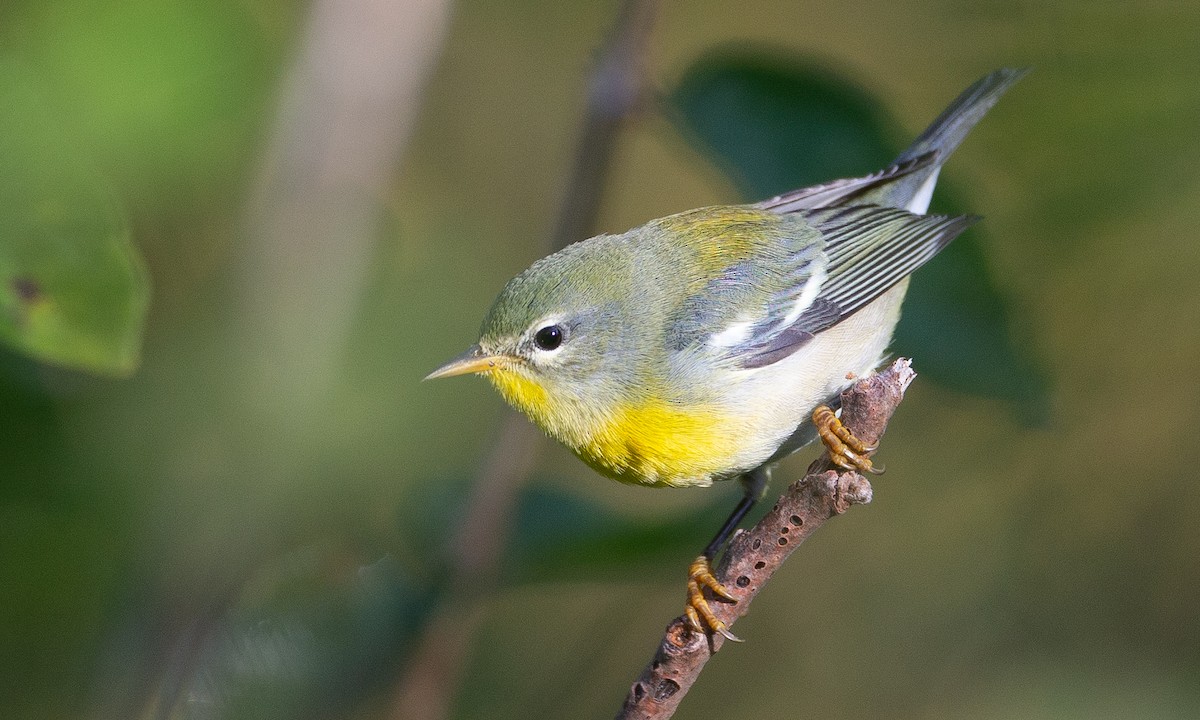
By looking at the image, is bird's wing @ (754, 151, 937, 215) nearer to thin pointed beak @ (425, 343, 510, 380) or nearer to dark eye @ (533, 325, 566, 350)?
dark eye @ (533, 325, 566, 350)

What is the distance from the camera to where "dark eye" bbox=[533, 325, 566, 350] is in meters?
2.65

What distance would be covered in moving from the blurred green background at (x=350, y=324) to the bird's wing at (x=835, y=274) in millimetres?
190

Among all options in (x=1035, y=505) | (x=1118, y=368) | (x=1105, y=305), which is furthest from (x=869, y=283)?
(x=1035, y=505)

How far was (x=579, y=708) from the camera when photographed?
12.0ft

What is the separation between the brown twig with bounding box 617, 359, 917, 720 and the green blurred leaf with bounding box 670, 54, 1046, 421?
45 centimetres

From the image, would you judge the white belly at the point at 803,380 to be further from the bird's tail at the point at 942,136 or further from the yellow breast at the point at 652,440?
the bird's tail at the point at 942,136

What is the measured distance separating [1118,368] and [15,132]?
3.24m

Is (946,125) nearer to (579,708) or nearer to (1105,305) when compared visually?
(1105,305)

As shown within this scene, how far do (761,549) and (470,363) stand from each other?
3.12 ft

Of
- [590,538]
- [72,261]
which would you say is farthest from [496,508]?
[72,261]

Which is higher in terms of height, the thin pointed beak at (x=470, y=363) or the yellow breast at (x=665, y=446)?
the yellow breast at (x=665, y=446)

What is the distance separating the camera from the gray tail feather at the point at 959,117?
130 inches

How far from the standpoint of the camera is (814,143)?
8.25 feet

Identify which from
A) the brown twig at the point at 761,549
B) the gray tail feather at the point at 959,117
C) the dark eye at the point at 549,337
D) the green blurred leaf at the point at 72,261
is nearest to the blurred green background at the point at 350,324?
the green blurred leaf at the point at 72,261
